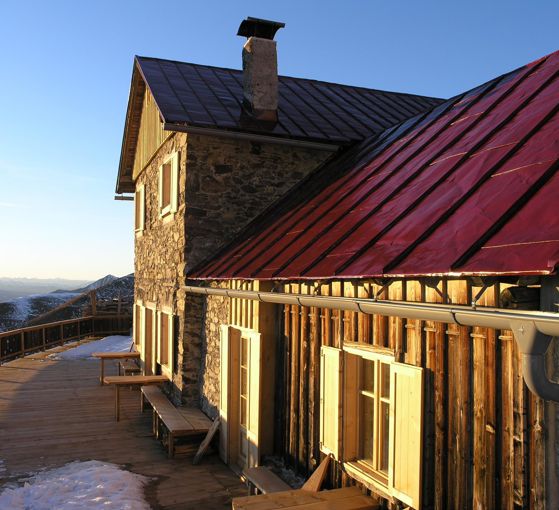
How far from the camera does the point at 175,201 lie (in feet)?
34.0

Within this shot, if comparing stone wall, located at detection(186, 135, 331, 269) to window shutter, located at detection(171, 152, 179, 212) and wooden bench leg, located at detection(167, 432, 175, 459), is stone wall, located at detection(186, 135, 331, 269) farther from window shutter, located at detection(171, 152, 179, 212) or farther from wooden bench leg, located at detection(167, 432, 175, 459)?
wooden bench leg, located at detection(167, 432, 175, 459)

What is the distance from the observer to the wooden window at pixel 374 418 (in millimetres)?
4281

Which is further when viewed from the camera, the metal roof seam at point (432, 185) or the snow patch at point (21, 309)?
the snow patch at point (21, 309)

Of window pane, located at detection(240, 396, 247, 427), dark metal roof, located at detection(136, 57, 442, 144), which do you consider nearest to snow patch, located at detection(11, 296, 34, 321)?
dark metal roof, located at detection(136, 57, 442, 144)

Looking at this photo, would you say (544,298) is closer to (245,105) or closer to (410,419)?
(410,419)

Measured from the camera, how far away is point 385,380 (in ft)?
16.3

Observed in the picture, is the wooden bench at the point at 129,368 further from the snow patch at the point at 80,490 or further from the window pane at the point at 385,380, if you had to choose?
the window pane at the point at 385,380

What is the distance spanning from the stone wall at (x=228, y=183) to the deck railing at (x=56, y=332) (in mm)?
9931

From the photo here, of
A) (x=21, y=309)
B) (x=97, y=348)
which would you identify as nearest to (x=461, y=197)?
(x=97, y=348)

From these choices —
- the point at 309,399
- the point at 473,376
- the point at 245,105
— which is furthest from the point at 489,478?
the point at 245,105

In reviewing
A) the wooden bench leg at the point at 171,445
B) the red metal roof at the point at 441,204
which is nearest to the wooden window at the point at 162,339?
the red metal roof at the point at 441,204

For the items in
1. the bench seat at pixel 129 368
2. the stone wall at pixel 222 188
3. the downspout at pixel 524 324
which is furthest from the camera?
the bench seat at pixel 129 368

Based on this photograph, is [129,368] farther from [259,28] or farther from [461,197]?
[461,197]

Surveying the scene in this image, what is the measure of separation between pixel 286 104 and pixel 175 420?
665 centimetres
